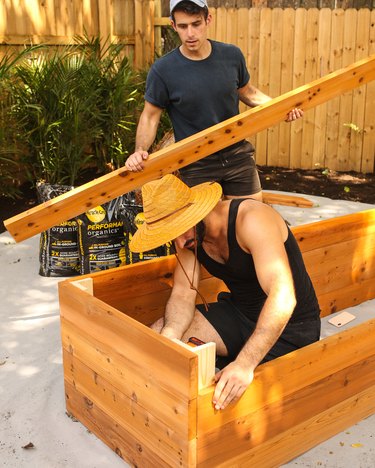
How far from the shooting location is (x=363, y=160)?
26.4 feet

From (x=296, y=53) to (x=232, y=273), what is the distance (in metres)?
5.86

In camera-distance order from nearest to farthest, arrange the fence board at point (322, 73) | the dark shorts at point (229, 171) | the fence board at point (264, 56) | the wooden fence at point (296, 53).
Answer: the dark shorts at point (229, 171), the wooden fence at point (296, 53), the fence board at point (322, 73), the fence board at point (264, 56)

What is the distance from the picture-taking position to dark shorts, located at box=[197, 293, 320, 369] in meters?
2.72

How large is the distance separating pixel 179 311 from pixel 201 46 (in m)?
1.50

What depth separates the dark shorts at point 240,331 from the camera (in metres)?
2.72

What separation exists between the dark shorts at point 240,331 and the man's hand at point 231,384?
0.56 metres

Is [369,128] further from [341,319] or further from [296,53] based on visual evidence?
[341,319]

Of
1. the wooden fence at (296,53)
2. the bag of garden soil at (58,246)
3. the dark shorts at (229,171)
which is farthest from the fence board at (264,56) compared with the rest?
the dark shorts at (229,171)

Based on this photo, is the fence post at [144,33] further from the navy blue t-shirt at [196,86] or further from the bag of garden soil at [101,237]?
the navy blue t-shirt at [196,86]

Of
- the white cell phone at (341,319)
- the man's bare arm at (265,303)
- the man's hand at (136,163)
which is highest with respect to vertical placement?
the man's hand at (136,163)

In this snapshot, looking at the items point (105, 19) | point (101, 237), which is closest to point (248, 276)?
point (101, 237)

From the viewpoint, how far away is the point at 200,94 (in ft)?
11.5

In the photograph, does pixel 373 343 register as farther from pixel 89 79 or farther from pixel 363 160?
pixel 363 160

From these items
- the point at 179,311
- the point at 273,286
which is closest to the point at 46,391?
the point at 179,311
